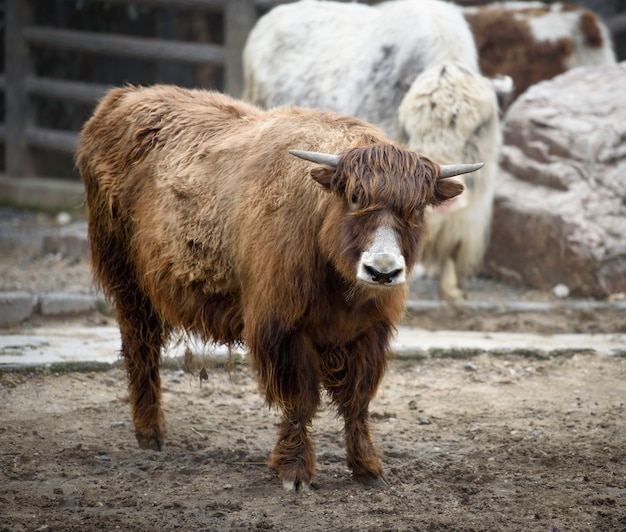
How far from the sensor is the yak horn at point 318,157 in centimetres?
342

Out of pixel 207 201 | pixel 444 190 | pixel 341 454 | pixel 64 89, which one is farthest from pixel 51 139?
pixel 444 190

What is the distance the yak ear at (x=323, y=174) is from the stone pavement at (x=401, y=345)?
184 centimetres

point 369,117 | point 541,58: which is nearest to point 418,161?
point 369,117

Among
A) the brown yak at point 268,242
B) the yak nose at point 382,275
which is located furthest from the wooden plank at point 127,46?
the yak nose at point 382,275

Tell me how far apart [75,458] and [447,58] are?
13.8 feet

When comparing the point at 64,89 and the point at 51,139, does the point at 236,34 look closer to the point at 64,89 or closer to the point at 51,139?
the point at 64,89

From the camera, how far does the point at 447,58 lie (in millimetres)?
6875

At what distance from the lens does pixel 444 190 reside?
3.56m

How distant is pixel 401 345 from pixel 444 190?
2147 millimetres

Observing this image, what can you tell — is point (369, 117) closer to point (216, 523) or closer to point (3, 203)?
point (216, 523)

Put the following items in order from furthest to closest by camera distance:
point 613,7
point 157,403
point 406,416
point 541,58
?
point 613,7 → point 541,58 → point 406,416 → point 157,403

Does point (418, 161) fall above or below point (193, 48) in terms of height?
above

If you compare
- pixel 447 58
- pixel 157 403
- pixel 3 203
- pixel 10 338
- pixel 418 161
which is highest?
pixel 418 161

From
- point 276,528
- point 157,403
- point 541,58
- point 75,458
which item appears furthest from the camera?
point 541,58
